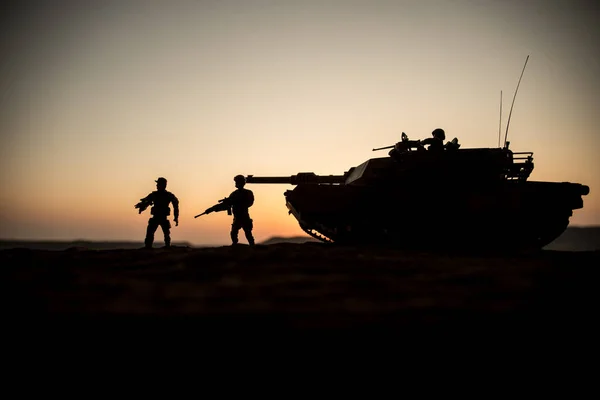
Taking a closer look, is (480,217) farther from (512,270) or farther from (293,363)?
(293,363)

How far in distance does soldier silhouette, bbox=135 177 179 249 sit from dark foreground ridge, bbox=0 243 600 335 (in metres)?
5.71

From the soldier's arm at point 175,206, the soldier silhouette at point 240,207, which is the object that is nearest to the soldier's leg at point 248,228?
the soldier silhouette at point 240,207

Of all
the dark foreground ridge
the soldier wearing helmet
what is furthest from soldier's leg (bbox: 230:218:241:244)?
the dark foreground ridge

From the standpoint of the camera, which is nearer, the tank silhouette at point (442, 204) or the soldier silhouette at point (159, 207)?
the tank silhouette at point (442, 204)

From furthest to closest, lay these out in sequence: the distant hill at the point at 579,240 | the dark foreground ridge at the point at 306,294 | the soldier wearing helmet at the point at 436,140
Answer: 1. the distant hill at the point at 579,240
2. the soldier wearing helmet at the point at 436,140
3. the dark foreground ridge at the point at 306,294

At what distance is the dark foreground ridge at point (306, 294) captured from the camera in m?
2.44

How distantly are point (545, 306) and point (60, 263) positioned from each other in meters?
4.58

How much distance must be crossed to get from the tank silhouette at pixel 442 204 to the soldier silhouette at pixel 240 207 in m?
2.00

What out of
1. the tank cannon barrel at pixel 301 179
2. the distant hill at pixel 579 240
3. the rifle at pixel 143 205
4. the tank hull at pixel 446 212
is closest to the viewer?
the tank hull at pixel 446 212

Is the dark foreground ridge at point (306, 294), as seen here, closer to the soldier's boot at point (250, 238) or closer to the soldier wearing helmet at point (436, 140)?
the soldier wearing helmet at point (436, 140)

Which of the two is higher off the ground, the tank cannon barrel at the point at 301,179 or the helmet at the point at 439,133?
the helmet at the point at 439,133

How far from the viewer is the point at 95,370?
6.73 feet

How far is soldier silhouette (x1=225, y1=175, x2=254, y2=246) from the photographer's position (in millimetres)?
10445

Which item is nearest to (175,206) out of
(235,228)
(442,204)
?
(235,228)
